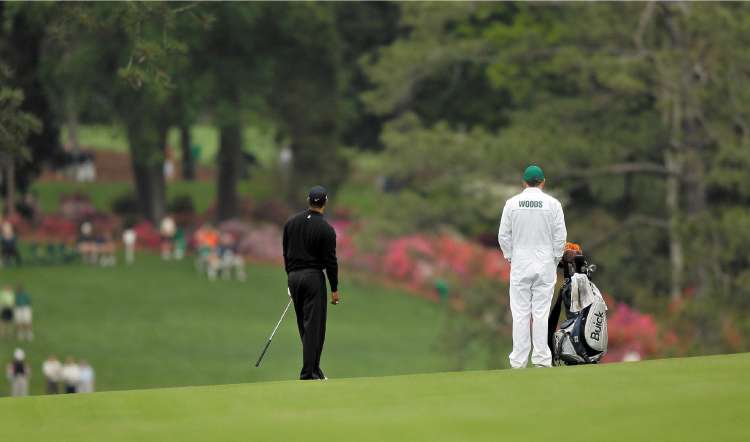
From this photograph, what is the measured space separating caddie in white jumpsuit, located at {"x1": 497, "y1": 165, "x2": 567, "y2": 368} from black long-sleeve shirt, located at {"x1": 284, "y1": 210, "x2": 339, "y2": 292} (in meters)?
1.44

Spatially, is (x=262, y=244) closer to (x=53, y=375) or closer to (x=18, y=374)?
(x=18, y=374)

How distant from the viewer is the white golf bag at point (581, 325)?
13945 mm

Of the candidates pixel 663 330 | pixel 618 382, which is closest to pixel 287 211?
pixel 663 330

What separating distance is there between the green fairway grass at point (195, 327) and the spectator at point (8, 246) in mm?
531

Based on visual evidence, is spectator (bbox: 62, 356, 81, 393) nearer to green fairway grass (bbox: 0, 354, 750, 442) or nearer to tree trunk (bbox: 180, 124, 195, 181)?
green fairway grass (bbox: 0, 354, 750, 442)

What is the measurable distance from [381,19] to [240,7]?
50.9 ft

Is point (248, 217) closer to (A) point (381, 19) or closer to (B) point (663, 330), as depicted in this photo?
(A) point (381, 19)

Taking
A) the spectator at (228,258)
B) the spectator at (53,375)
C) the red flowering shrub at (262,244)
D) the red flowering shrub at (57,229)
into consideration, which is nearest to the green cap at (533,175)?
the spectator at (53,375)

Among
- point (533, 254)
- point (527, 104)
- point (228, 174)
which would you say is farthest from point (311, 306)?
point (228, 174)

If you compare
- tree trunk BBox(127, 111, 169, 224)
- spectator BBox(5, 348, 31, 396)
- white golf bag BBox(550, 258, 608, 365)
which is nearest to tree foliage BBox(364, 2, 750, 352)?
spectator BBox(5, 348, 31, 396)

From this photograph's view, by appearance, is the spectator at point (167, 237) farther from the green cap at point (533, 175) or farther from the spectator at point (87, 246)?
the green cap at point (533, 175)

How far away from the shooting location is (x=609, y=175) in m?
40.0

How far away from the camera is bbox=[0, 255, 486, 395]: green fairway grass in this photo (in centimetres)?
4047

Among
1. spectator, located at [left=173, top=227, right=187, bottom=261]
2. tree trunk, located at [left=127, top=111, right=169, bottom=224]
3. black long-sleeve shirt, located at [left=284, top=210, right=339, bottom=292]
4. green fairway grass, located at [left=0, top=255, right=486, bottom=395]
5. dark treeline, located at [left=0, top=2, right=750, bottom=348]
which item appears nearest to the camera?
black long-sleeve shirt, located at [left=284, top=210, right=339, bottom=292]
